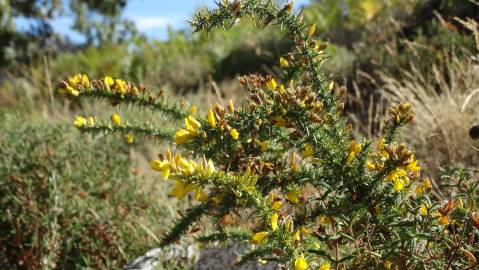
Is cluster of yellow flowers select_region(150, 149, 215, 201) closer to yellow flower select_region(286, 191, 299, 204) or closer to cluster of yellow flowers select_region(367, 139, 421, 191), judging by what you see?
yellow flower select_region(286, 191, 299, 204)

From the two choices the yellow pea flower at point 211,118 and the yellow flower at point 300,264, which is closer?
the yellow flower at point 300,264

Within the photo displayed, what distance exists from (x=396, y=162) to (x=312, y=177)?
272 millimetres

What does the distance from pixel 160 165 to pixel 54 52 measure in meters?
12.3

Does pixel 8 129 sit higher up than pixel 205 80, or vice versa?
pixel 205 80

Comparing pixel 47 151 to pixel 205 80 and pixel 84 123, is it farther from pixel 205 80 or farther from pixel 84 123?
pixel 205 80

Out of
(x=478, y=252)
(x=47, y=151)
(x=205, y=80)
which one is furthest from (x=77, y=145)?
(x=205, y=80)

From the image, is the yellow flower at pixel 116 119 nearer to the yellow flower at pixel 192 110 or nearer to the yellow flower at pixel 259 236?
the yellow flower at pixel 192 110

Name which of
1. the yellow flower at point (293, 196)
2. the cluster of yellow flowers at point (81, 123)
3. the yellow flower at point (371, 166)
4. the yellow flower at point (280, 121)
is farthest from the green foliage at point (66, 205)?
the yellow flower at point (371, 166)

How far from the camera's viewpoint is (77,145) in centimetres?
408

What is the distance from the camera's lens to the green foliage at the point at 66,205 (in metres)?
3.46

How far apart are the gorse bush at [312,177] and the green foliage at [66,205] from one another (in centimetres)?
150

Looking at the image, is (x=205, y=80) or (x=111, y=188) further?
(x=205, y=80)

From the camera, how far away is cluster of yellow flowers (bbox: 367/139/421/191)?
1740 mm

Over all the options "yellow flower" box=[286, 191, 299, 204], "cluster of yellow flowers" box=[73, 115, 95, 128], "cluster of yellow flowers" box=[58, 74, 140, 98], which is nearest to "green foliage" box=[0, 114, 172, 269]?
"cluster of yellow flowers" box=[73, 115, 95, 128]
